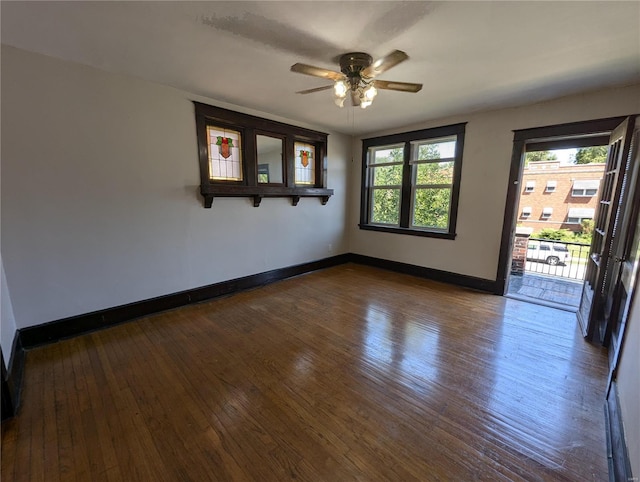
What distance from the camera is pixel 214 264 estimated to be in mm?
3648

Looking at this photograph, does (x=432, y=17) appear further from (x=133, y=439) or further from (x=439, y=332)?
(x=133, y=439)

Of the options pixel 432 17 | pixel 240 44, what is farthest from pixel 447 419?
pixel 240 44

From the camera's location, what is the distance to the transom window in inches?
165

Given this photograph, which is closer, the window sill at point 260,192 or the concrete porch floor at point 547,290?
the window sill at point 260,192

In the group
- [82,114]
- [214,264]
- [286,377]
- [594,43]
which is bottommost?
[286,377]

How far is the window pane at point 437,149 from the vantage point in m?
4.20

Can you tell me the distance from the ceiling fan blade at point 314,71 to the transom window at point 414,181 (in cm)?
266

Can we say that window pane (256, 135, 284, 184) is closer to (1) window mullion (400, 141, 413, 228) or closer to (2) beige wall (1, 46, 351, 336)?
(2) beige wall (1, 46, 351, 336)

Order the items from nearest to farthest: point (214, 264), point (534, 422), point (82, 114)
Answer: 1. point (534, 422)
2. point (82, 114)
3. point (214, 264)

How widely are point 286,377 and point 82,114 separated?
3024 mm

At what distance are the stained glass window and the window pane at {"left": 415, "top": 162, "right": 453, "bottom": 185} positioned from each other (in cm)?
184

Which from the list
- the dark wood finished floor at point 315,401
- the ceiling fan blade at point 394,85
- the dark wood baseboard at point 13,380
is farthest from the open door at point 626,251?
the dark wood baseboard at point 13,380

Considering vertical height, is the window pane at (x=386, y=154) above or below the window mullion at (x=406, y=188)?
above

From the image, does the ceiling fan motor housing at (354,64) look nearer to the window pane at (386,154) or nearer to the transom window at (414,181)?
the transom window at (414,181)
